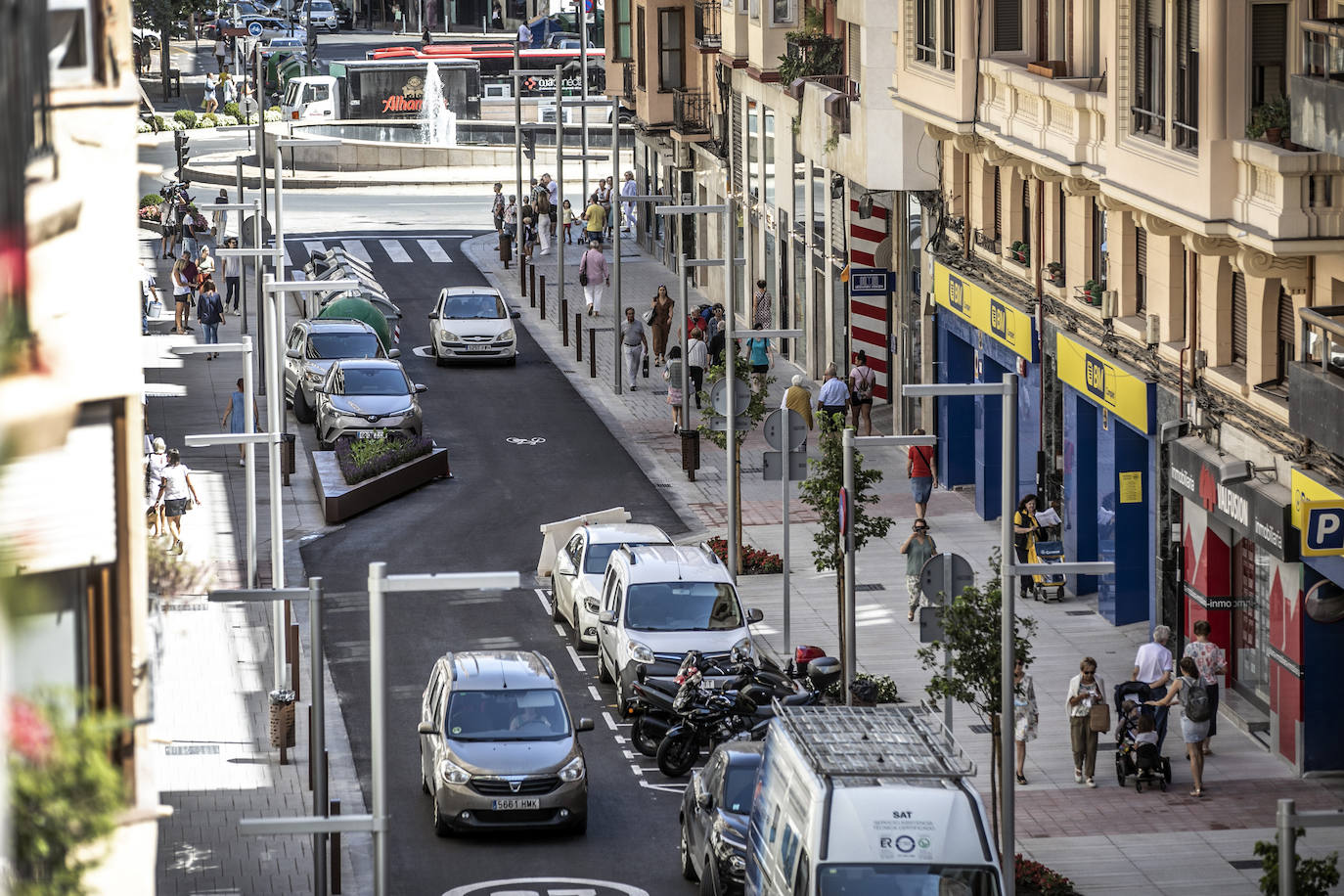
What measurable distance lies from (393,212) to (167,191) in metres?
11.7

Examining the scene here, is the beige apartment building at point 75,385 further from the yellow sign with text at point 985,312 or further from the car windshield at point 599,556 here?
the yellow sign with text at point 985,312

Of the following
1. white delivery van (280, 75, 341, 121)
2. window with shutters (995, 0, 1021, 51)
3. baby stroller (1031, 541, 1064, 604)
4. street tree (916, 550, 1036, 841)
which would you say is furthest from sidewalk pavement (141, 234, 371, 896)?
white delivery van (280, 75, 341, 121)

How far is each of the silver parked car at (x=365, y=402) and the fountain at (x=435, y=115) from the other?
46.5 metres

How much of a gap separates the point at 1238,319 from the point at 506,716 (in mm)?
9900

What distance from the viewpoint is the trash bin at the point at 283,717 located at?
24047 millimetres

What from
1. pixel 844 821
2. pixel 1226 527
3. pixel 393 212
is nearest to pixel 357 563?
pixel 1226 527

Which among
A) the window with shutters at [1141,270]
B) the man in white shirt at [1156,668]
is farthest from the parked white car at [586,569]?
the man in white shirt at [1156,668]

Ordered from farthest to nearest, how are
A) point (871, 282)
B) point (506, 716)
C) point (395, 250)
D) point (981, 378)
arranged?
point (395, 250) < point (871, 282) < point (981, 378) < point (506, 716)

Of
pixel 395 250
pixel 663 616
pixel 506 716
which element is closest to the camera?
pixel 506 716

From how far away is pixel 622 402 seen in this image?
46.5m

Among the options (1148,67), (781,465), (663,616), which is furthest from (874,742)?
(1148,67)

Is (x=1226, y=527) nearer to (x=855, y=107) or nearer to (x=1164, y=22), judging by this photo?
(x=1164, y=22)

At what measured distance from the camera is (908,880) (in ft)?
50.6

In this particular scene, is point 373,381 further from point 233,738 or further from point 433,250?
point 433,250
